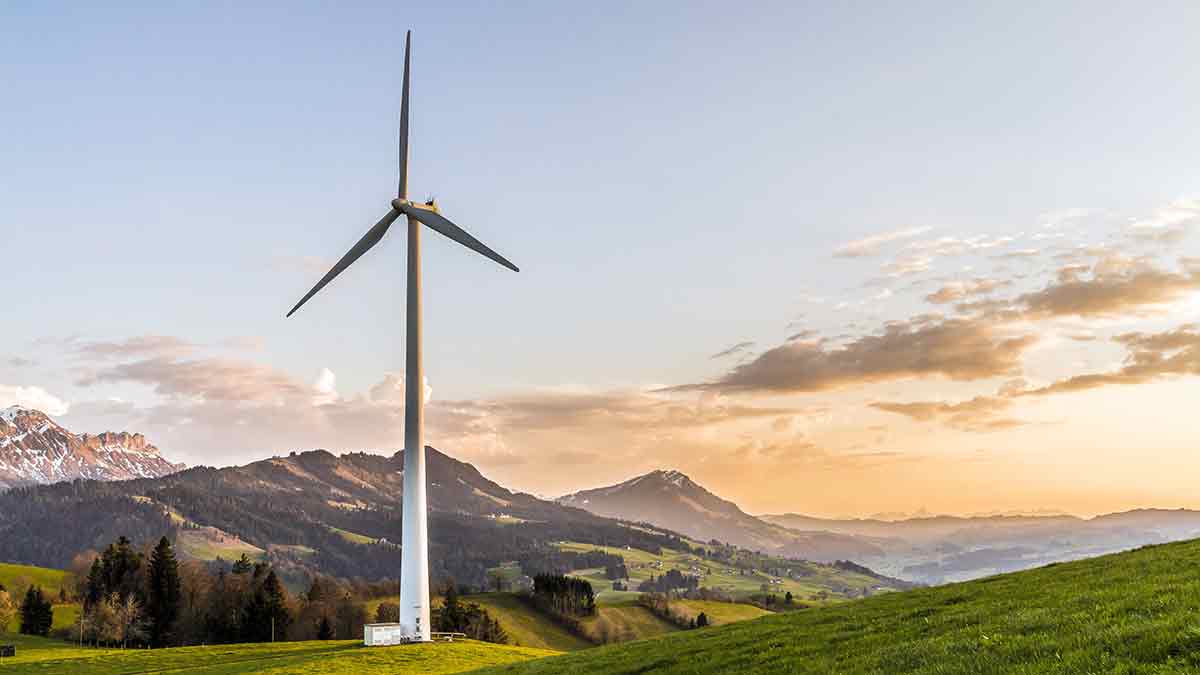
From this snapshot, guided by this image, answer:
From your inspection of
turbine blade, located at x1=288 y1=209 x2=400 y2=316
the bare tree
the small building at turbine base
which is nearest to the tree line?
the bare tree

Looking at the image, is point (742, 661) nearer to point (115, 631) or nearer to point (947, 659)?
point (947, 659)

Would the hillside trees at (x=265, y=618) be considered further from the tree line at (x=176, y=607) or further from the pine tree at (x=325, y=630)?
the pine tree at (x=325, y=630)

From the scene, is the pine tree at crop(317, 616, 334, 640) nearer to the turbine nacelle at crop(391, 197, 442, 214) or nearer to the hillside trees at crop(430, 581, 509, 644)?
the hillside trees at crop(430, 581, 509, 644)

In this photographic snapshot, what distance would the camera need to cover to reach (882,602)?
41.9 metres

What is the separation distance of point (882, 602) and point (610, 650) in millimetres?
14923

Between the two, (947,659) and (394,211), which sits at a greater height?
(394,211)

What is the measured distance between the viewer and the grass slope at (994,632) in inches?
760

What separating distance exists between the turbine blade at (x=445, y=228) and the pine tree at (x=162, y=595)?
9371 centimetres

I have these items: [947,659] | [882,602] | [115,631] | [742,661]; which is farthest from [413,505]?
[115,631]

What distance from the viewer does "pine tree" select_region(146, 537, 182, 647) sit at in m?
144

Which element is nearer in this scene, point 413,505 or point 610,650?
point 610,650

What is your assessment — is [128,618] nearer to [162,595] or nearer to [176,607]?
[162,595]

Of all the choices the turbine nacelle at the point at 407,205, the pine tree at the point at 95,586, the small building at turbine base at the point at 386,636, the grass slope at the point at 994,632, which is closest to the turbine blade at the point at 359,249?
the turbine nacelle at the point at 407,205

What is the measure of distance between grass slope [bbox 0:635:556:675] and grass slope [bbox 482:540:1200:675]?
2306cm
